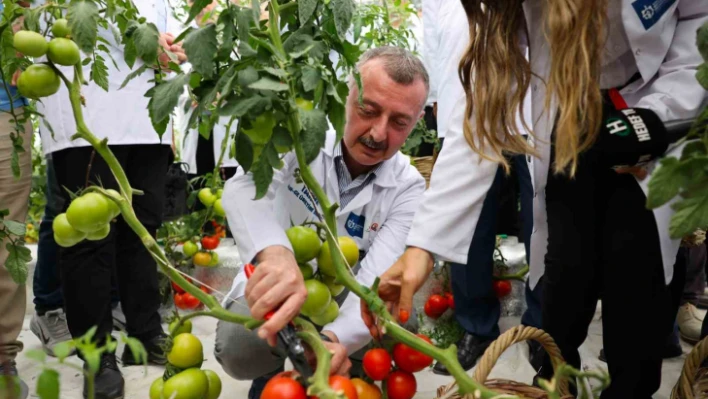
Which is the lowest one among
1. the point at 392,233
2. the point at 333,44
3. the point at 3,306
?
the point at 3,306

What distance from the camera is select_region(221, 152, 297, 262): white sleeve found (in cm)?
106

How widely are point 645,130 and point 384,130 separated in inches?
23.5

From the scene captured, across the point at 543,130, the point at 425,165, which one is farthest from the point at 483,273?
the point at 543,130

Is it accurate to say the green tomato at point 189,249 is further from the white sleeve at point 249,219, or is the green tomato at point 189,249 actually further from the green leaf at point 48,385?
the green leaf at point 48,385

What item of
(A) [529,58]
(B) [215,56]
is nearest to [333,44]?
(B) [215,56]

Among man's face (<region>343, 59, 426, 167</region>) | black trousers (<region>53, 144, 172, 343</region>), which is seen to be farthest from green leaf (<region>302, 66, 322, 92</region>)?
black trousers (<region>53, 144, 172, 343</region>)

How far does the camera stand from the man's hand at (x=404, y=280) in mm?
1037

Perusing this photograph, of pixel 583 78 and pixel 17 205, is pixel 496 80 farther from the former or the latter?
pixel 17 205

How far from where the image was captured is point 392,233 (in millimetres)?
1476

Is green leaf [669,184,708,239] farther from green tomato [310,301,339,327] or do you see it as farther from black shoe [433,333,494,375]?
black shoe [433,333,494,375]

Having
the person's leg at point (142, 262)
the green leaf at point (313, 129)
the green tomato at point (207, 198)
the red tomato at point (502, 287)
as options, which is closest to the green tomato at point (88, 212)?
the green leaf at point (313, 129)

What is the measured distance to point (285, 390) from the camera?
68cm

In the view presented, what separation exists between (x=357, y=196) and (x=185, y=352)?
2.40ft

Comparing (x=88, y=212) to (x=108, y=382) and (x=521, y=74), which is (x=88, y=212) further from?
(x=108, y=382)
